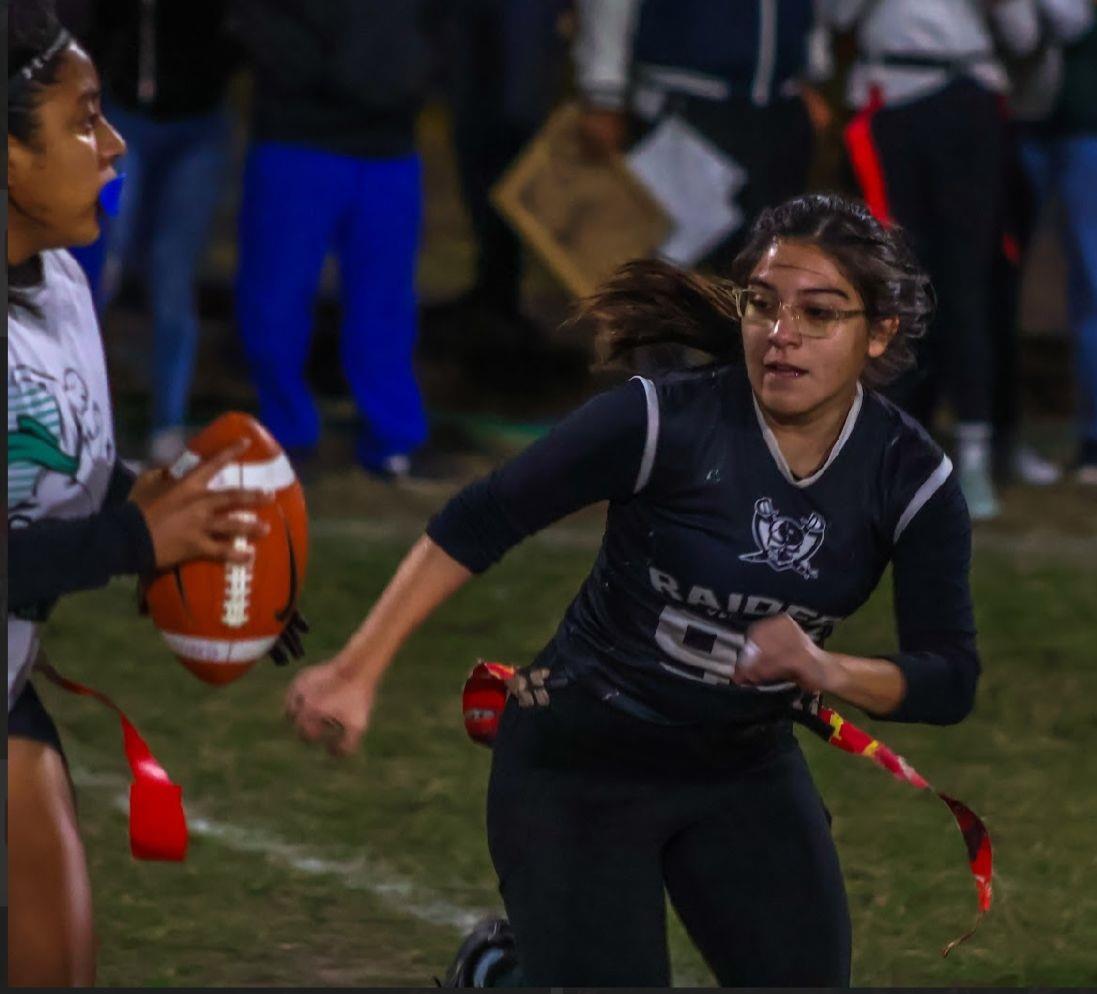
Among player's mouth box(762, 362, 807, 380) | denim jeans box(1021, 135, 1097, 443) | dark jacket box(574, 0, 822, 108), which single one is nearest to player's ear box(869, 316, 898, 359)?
player's mouth box(762, 362, 807, 380)

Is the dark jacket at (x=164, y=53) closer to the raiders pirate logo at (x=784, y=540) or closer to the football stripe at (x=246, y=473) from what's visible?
the football stripe at (x=246, y=473)

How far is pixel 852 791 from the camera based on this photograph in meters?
6.23

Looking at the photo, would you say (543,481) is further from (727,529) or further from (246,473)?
(246,473)

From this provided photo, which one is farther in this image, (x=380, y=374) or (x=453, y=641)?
(x=380, y=374)

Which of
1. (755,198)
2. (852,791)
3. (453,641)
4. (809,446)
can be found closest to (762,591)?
(809,446)

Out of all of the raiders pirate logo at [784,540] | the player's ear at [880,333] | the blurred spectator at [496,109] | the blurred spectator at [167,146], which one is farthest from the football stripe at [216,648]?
the blurred spectator at [496,109]

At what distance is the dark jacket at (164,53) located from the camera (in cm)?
851

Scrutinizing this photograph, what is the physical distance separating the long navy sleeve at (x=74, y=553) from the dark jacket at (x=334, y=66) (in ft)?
16.4

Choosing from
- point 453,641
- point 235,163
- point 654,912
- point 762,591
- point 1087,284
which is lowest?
point 235,163

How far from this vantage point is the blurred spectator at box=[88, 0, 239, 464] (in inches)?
338

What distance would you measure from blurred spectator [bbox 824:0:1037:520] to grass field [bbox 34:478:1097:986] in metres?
0.80

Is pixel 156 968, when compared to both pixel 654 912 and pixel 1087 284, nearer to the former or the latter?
pixel 654 912

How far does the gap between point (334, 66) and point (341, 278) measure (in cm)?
80

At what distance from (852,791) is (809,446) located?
7.90 feet
